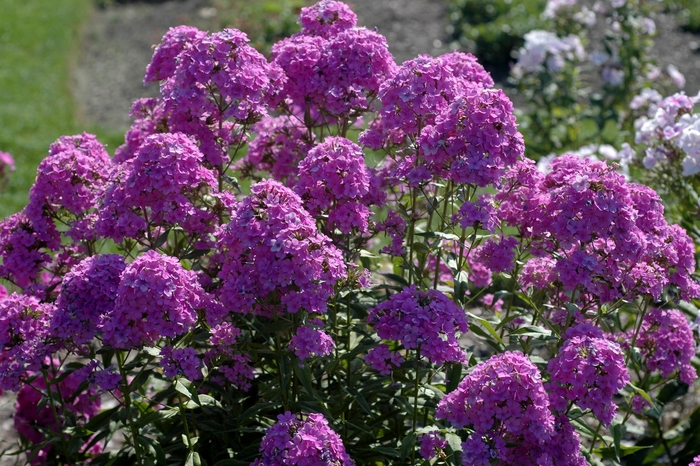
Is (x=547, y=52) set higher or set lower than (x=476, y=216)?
lower

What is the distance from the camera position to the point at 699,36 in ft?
37.0

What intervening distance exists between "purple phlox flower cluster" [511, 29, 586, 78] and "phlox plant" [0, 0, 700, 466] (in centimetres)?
359

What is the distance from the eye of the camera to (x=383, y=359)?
3186 mm

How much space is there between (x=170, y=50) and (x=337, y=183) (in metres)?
1.15

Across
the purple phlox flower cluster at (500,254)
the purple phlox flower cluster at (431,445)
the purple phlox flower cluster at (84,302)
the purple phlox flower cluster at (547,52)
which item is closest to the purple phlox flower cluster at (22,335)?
the purple phlox flower cluster at (84,302)

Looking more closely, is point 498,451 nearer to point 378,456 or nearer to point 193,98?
point 378,456

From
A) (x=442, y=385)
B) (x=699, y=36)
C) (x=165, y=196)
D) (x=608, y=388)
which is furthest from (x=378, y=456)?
(x=699, y=36)

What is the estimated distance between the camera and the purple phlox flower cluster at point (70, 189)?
3576 mm

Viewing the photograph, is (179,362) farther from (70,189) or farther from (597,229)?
(597,229)

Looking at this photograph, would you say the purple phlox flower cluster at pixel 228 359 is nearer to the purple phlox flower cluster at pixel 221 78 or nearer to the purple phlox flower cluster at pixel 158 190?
the purple phlox flower cluster at pixel 158 190

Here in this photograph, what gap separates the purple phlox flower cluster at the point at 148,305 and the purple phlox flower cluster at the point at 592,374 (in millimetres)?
1240

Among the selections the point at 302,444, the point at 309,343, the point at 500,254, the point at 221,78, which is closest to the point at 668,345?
the point at 500,254

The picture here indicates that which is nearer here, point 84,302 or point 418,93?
point 84,302

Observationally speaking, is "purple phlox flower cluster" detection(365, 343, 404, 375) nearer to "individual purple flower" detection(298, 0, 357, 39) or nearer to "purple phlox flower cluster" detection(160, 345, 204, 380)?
"purple phlox flower cluster" detection(160, 345, 204, 380)
